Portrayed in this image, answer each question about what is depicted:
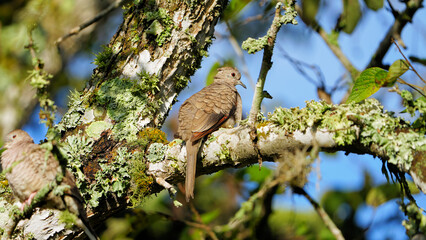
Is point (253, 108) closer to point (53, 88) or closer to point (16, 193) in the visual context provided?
point (16, 193)

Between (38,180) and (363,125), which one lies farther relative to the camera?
(38,180)

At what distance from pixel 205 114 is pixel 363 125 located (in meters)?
1.80

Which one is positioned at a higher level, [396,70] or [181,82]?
[181,82]

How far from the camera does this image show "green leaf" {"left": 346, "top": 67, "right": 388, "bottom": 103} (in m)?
2.73

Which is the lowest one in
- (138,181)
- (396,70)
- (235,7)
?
(396,70)

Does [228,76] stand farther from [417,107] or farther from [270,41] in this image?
[417,107]

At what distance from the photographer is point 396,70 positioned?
265 cm

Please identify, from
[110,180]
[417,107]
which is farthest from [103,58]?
[417,107]

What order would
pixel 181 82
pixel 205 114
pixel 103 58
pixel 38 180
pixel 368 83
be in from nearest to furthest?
pixel 368 83 → pixel 38 180 → pixel 103 58 → pixel 181 82 → pixel 205 114

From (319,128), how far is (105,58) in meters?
1.93

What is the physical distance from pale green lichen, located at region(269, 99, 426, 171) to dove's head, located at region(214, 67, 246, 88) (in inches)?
103

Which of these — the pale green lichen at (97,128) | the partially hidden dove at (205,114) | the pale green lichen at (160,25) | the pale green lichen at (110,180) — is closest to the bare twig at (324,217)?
the partially hidden dove at (205,114)

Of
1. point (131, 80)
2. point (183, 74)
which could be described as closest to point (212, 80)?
point (183, 74)

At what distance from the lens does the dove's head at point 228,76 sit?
5578mm
